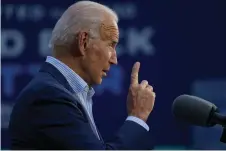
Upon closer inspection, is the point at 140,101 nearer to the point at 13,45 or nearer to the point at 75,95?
the point at 75,95

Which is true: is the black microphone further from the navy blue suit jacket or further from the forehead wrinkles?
the forehead wrinkles

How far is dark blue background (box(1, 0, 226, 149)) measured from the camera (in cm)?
395

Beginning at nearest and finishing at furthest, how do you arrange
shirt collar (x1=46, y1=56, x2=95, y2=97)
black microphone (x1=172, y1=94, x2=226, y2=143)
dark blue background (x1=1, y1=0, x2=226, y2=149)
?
black microphone (x1=172, y1=94, x2=226, y2=143), shirt collar (x1=46, y1=56, x2=95, y2=97), dark blue background (x1=1, y1=0, x2=226, y2=149)

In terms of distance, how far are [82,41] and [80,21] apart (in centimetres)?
5

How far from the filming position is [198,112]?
5.02 feet

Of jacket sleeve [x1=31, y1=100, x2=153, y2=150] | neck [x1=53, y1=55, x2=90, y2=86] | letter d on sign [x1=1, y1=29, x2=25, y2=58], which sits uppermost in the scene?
neck [x1=53, y1=55, x2=90, y2=86]

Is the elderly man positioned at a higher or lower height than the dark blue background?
higher

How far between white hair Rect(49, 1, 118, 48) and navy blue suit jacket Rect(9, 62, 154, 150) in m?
0.16

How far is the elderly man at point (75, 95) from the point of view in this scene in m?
1.78

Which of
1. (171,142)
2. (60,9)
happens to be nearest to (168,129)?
(171,142)

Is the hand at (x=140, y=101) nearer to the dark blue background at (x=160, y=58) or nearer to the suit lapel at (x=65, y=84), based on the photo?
the suit lapel at (x=65, y=84)

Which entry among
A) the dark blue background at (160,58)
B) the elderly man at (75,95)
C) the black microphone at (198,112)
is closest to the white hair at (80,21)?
the elderly man at (75,95)

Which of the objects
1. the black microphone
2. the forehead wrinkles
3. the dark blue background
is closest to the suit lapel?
the forehead wrinkles

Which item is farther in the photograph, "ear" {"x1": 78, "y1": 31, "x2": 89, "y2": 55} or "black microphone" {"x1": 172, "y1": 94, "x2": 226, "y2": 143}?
"ear" {"x1": 78, "y1": 31, "x2": 89, "y2": 55}
